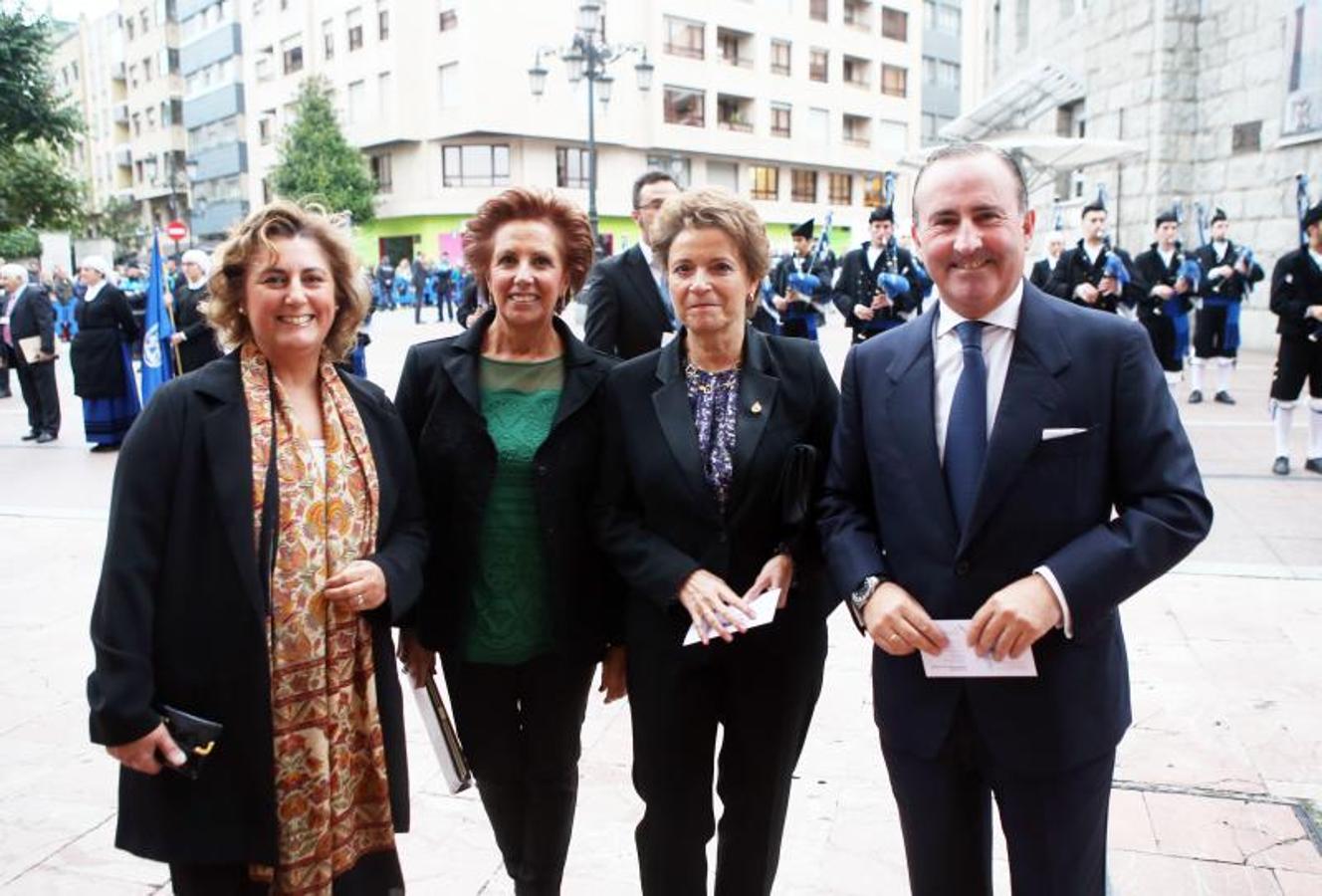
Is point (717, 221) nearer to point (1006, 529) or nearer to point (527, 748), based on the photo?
point (1006, 529)

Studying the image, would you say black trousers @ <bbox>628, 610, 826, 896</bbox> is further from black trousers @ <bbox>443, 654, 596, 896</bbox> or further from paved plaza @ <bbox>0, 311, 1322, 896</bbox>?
paved plaza @ <bbox>0, 311, 1322, 896</bbox>

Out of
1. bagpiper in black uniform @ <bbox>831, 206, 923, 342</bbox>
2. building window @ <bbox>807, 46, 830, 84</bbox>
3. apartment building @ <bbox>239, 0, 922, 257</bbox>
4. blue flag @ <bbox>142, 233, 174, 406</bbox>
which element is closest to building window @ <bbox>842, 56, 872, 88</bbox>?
apartment building @ <bbox>239, 0, 922, 257</bbox>

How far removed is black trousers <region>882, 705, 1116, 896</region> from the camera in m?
2.10

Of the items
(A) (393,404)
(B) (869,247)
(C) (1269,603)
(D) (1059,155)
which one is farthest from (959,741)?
(D) (1059,155)

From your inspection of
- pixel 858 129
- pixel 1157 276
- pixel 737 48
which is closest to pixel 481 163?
pixel 737 48

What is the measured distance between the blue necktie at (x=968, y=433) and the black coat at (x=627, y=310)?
9.22 ft

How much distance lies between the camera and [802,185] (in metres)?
→ 51.3

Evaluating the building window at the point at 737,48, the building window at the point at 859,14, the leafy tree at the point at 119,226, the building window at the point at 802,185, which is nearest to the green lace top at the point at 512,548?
the building window at the point at 737,48

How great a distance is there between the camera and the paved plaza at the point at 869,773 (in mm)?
3154

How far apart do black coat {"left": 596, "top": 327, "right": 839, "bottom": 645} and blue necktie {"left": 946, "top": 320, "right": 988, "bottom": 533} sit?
17.4 inches

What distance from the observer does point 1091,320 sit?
2076 mm

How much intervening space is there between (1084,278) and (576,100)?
34.2 metres

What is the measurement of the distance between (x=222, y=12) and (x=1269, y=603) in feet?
196

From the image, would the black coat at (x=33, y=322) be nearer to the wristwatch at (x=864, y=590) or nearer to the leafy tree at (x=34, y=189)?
the wristwatch at (x=864, y=590)
